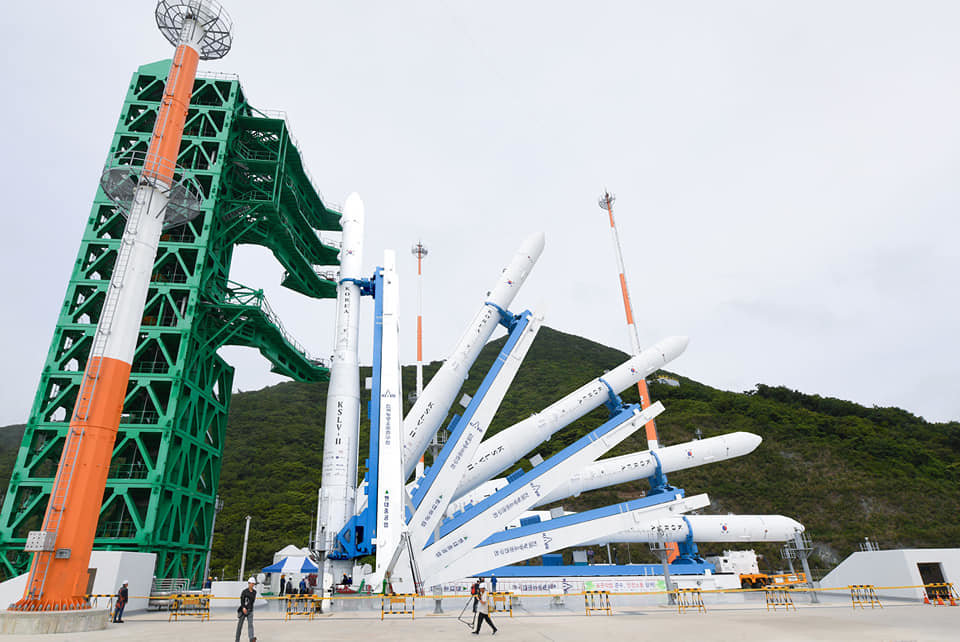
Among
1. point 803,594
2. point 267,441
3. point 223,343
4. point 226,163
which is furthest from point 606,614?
point 267,441

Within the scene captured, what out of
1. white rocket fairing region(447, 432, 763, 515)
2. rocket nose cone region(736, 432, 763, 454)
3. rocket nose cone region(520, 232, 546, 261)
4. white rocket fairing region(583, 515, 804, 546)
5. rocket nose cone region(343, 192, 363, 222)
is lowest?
white rocket fairing region(583, 515, 804, 546)

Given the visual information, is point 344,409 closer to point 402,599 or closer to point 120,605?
point 402,599

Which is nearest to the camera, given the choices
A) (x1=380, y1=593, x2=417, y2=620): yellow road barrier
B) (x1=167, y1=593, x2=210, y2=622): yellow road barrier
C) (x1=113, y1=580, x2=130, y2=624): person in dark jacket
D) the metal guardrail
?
(x1=113, y1=580, x2=130, y2=624): person in dark jacket

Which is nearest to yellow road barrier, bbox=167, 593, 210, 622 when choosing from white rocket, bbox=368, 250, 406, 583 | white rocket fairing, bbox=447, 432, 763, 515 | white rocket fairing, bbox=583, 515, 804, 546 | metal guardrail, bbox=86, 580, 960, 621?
metal guardrail, bbox=86, 580, 960, 621

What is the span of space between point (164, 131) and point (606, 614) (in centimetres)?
1828

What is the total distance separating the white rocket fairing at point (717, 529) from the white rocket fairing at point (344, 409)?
1214 cm

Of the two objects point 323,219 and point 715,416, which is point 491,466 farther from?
point 715,416

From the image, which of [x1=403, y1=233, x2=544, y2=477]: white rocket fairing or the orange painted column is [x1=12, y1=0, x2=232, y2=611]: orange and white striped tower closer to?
the orange painted column

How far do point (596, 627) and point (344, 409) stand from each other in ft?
30.2

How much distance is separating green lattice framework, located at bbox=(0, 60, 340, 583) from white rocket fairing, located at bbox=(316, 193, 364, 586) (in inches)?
333

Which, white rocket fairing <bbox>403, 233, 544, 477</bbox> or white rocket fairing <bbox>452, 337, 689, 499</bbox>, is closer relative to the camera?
white rocket fairing <bbox>403, 233, 544, 477</bbox>

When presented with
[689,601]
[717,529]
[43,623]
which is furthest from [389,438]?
[717,529]

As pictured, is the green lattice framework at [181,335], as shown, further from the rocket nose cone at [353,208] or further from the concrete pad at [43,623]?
the concrete pad at [43,623]

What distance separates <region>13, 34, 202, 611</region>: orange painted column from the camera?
37.5 feet
